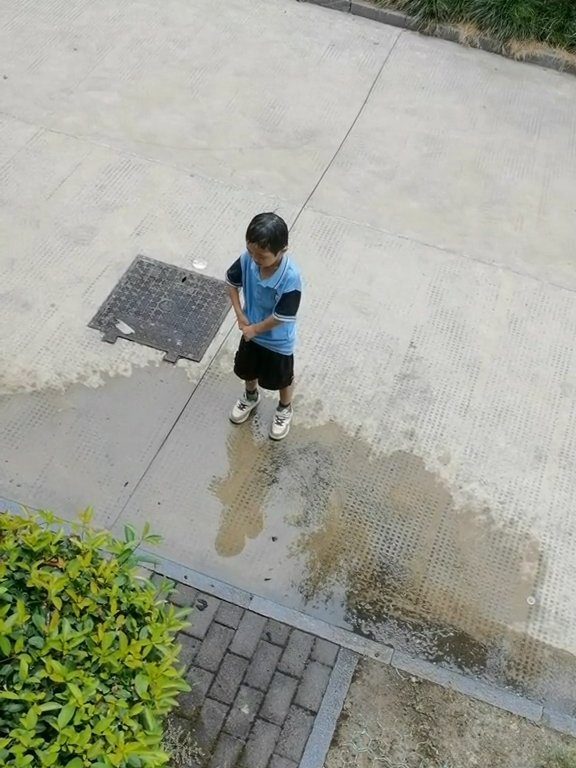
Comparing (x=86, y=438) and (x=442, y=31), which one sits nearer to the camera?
(x=86, y=438)

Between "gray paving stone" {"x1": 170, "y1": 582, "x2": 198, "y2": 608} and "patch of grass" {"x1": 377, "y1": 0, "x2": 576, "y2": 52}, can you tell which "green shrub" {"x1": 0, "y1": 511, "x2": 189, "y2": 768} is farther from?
"patch of grass" {"x1": 377, "y1": 0, "x2": 576, "y2": 52}

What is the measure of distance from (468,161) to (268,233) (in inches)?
139

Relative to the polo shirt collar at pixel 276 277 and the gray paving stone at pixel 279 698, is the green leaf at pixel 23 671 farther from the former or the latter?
the polo shirt collar at pixel 276 277

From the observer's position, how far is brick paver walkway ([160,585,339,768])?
10.4 feet

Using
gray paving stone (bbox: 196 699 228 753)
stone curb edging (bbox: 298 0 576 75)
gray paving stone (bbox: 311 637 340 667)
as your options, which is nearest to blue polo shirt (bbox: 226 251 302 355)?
gray paving stone (bbox: 311 637 340 667)

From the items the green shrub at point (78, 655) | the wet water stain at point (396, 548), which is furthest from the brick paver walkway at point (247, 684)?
the green shrub at point (78, 655)

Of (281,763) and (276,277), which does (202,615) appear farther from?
(276,277)

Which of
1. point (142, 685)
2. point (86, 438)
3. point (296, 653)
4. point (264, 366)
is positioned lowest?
point (86, 438)

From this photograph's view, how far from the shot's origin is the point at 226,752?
315 centimetres

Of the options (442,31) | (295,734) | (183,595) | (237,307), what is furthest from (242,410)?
(442,31)

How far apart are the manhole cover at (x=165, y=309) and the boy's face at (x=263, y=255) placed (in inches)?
55.2

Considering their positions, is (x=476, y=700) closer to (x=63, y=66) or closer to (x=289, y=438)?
(x=289, y=438)

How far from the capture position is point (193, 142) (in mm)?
5898

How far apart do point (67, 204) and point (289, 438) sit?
100 inches
